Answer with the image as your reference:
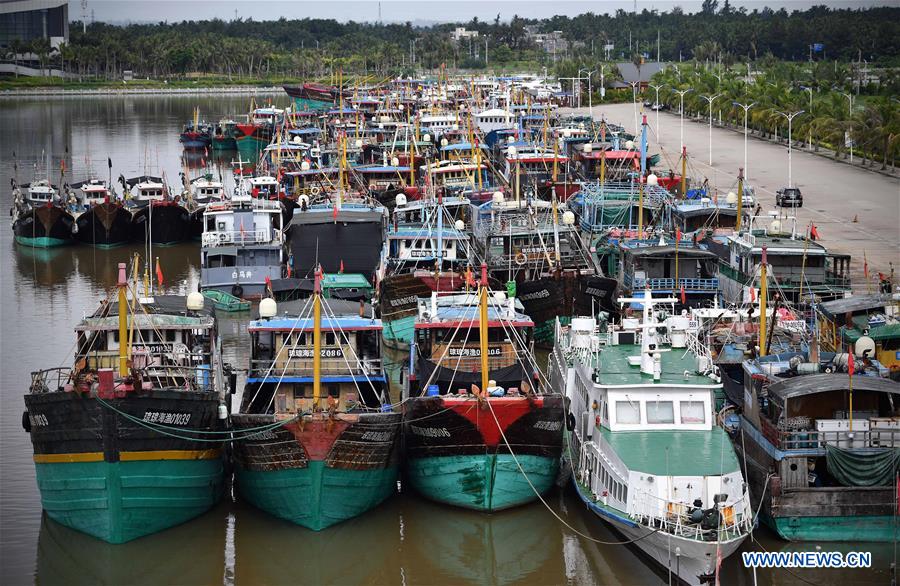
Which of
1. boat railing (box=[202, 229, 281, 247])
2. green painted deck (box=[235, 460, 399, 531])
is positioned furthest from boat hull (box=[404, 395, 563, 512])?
boat railing (box=[202, 229, 281, 247])

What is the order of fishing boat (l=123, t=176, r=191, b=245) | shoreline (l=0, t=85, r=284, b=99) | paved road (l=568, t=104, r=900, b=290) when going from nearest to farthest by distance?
1. paved road (l=568, t=104, r=900, b=290)
2. fishing boat (l=123, t=176, r=191, b=245)
3. shoreline (l=0, t=85, r=284, b=99)

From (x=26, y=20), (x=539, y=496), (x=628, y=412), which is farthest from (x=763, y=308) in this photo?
(x=26, y=20)

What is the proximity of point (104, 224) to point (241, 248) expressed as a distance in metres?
13.8

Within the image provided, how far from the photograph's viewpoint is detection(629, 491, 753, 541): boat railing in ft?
→ 71.4

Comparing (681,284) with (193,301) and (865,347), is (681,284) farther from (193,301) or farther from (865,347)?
(193,301)

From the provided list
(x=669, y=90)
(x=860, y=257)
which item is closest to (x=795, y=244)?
(x=860, y=257)

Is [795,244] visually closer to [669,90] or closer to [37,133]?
[669,90]

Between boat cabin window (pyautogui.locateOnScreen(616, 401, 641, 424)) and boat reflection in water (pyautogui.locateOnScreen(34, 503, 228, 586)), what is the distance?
7.73 metres

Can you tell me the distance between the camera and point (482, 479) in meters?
25.7

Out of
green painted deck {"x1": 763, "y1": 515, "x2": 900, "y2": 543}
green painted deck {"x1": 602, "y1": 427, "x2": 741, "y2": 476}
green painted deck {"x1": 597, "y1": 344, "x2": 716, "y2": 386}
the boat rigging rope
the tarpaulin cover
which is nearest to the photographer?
green painted deck {"x1": 602, "y1": 427, "x2": 741, "y2": 476}

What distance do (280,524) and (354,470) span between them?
1.95 m

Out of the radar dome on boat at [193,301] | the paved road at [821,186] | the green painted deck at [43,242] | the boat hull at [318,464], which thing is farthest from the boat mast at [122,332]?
the green painted deck at [43,242]

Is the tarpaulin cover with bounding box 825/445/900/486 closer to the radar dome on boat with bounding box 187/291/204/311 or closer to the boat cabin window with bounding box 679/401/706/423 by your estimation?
the boat cabin window with bounding box 679/401/706/423

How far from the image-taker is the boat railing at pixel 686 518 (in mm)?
21766
